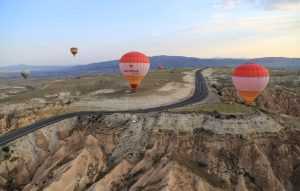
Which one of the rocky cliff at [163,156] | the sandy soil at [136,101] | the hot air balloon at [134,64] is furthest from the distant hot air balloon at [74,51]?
the rocky cliff at [163,156]

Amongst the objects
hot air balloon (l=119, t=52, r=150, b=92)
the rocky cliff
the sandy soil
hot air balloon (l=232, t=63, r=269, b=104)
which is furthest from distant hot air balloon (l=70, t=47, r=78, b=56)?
hot air balloon (l=232, t=63, r=269, b=104)

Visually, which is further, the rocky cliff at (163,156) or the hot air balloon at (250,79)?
the hot air balloon at (250,79)

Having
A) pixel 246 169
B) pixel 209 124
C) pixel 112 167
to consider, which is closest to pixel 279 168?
pixel 246 169

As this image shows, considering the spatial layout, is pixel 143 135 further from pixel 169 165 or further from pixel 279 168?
pixel 279 168

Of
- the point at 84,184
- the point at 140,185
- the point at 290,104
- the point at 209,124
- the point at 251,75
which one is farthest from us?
the point at 290,104

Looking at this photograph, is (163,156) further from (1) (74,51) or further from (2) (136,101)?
(1) (74,51)

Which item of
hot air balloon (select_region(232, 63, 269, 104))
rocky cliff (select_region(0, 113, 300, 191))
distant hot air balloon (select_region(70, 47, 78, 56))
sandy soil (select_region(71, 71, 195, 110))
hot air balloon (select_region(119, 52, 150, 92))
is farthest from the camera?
distant hot air balloon (select_region(70, 47, 78, 56))

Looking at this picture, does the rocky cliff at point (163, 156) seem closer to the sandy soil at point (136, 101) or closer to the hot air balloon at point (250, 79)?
the hot air balloon at point (250, 79)

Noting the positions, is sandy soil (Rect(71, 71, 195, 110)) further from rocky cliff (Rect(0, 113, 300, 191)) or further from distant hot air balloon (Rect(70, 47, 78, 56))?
distant hot air balloon (Rect(70, 47, 78, 56))
